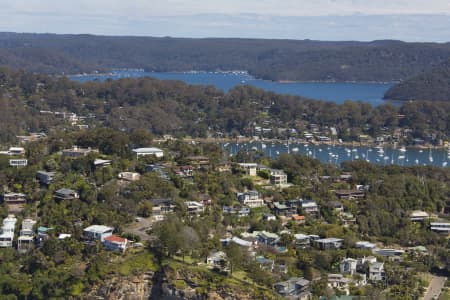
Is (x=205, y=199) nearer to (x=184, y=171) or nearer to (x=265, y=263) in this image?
(x=184, y=171)

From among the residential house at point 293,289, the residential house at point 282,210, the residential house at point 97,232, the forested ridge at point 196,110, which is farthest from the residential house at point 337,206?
the forested ridge at point 196,110

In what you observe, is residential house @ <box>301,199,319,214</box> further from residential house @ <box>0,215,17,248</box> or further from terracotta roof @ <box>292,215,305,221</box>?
residential house @ <box>0,215,17,248</box>

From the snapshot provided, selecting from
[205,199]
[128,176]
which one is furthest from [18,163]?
[205,199]

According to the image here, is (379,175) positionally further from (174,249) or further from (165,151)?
(174,249)

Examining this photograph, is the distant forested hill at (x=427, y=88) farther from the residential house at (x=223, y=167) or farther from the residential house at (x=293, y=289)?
the residential house at (x=293, y=289)

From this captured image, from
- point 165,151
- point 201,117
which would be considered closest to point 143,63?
point 201,117

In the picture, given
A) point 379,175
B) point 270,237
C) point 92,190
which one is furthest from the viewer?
point 379,175
